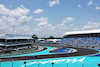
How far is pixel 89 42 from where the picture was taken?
59312mm

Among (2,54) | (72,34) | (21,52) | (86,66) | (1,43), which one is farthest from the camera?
(72,34)

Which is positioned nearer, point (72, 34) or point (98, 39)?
point (98, 39)

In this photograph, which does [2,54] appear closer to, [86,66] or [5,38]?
[5,38]

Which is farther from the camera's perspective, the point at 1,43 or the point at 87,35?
the point at 87,35

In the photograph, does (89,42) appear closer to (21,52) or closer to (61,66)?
(21,52)

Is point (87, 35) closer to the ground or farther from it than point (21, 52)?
farther from it

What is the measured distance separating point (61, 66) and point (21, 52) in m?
19.1

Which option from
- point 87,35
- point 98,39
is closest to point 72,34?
point 87,35

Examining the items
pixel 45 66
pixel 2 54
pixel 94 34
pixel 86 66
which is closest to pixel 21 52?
pixel 2 54

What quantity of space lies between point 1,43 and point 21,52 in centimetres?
1039

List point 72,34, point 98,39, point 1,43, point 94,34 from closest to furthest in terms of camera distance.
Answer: point 1,43, point 98,39, point 94,34, point 72,34

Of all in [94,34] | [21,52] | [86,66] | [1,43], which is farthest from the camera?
[94,34]

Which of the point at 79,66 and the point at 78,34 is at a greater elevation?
the point at 78,34

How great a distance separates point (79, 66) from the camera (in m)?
17.0
